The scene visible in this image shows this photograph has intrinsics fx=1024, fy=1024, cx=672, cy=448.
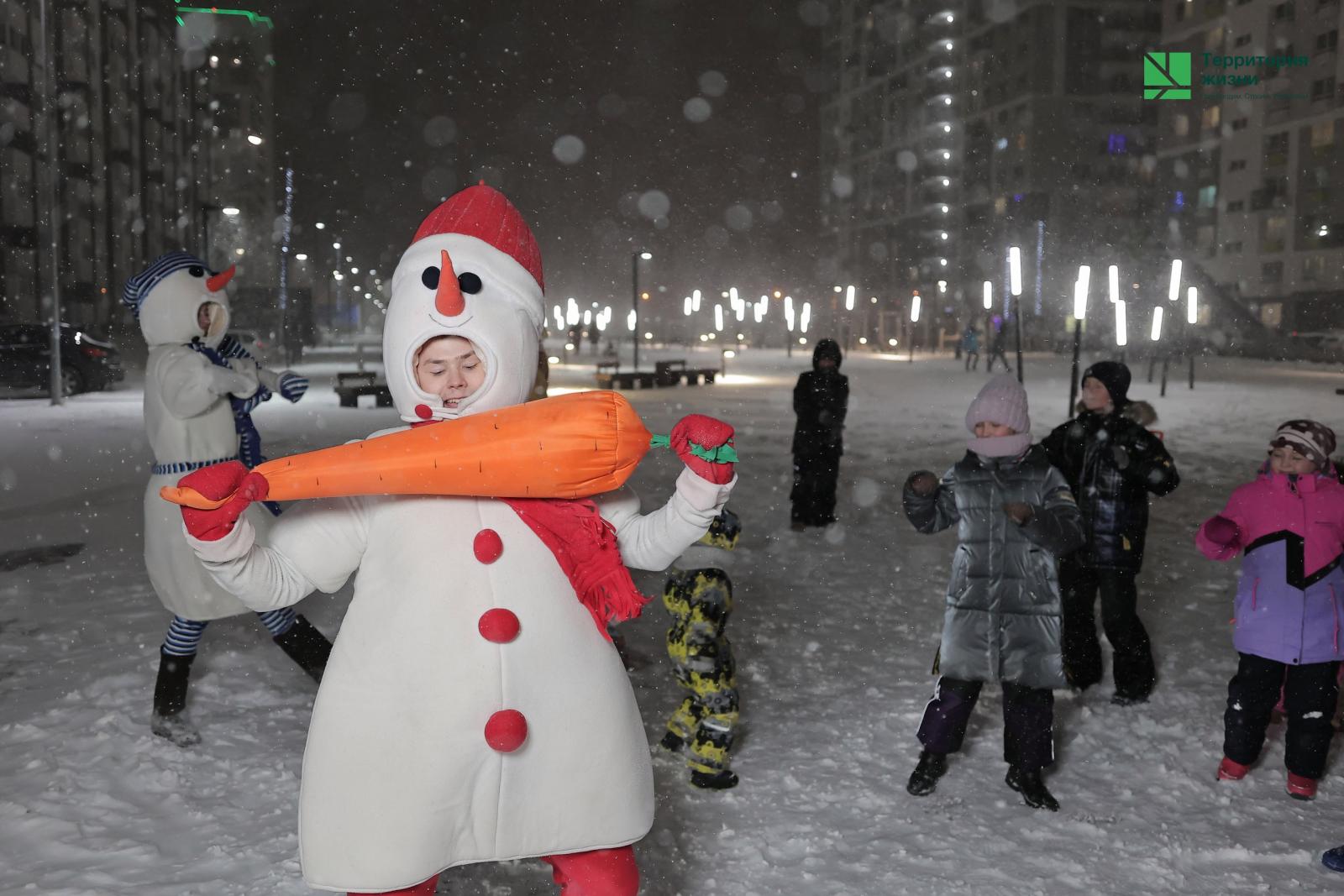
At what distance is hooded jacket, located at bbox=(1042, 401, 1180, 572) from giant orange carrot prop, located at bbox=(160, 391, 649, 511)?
11.5ft

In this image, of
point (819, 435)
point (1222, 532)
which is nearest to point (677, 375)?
point (819, 435)

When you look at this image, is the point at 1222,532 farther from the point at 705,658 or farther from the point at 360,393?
the point at 360,393

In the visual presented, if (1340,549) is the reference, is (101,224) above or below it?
above

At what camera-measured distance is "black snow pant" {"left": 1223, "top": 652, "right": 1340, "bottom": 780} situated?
407 cm

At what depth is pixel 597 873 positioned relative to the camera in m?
2.37

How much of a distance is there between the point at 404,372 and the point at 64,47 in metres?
43.5

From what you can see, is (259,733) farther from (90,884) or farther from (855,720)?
(855,720)

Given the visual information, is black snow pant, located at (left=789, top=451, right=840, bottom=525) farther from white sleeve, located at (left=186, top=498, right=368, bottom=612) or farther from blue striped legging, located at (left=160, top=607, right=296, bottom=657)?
white sleeve, located at (left=186, top=498, right=368, bottom=612)

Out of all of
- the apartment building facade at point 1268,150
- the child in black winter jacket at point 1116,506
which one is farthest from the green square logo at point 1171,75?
the child in black winter jacket at point 1116,506

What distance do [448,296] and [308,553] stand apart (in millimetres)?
691

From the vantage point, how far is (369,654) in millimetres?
2260

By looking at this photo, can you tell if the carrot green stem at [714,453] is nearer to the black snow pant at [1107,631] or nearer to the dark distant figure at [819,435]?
the black snow pant at [1107,631]

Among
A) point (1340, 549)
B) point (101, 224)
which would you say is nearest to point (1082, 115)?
point (101, 224)

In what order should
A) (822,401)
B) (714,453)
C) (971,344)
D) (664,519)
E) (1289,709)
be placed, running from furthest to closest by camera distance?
1. (971,344)
2. (822,401)
3. (1289,709)
4. (664,519)
5. (714,453)
